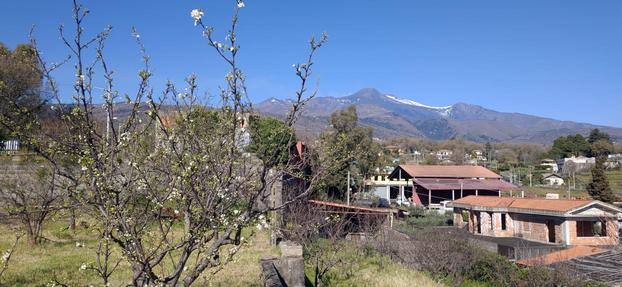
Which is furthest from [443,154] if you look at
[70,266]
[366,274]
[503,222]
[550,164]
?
[70,266]

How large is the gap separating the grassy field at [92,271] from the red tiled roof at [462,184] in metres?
29.3

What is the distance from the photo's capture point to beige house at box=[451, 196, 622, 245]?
78.7 feet

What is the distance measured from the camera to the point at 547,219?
25594 mm

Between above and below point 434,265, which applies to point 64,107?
above

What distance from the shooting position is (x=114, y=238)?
3.56m

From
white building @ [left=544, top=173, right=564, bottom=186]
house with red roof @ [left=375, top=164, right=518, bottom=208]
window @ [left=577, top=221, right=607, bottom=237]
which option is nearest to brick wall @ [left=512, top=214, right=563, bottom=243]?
window @ [left=577, top=221, right=607, bottom=237]

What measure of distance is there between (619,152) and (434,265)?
91911 millimetres

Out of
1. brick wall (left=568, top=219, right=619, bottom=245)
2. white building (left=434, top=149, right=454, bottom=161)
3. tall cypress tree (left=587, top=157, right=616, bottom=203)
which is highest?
white building (left=434, top=149, right=454, bottom=161)

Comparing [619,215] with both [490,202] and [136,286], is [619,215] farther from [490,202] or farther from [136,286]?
[136,286]

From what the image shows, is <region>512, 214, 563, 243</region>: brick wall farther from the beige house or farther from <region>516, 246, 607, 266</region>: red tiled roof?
<region>516, 246, 607, 266</region>: red tiled roof

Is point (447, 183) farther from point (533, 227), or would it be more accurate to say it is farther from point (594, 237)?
point (594, 237)

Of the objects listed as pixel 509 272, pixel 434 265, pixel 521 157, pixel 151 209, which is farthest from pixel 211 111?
pixel 521 157

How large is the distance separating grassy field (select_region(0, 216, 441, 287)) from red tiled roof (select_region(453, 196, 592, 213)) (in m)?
13.7

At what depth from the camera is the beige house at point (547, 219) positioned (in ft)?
78.7
